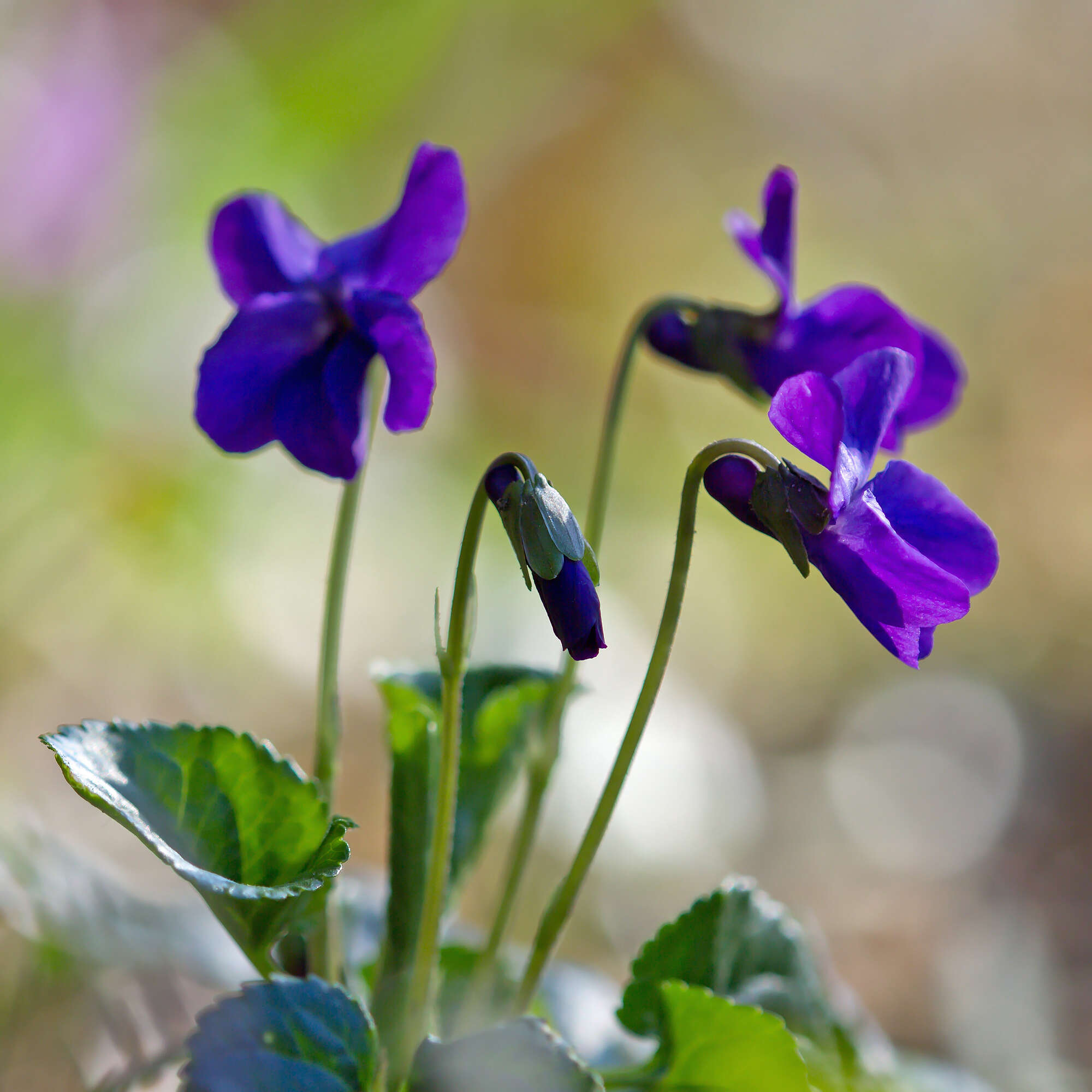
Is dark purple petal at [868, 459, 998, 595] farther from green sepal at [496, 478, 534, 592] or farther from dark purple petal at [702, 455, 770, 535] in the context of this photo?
green sepal at [496, 478, 534, 592]

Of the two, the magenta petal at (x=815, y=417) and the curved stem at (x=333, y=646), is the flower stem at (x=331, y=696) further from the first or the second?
the magenta petal at (x=815, y=417)

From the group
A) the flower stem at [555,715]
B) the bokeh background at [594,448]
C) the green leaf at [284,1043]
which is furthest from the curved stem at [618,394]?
the bokeh background at [594,448]

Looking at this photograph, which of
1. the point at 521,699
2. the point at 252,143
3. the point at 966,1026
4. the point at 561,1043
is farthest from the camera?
the point at 252,143

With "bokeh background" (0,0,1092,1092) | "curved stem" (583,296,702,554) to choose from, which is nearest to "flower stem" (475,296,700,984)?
"curved stem" (583,296,702,554)

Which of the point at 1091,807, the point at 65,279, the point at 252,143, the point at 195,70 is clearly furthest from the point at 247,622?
the point at 1091,807

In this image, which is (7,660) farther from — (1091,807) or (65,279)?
(1091,807)

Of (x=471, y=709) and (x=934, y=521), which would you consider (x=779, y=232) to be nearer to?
(x=934, y=521)
